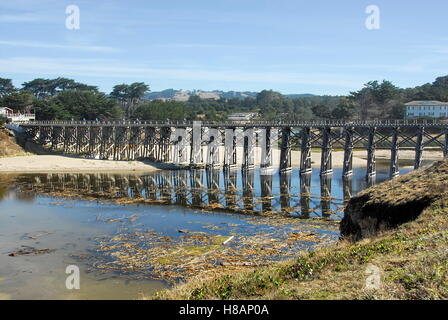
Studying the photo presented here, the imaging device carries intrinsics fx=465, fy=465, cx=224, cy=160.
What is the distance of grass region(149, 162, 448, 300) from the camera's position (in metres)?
11.3

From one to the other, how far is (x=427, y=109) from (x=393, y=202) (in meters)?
85.7

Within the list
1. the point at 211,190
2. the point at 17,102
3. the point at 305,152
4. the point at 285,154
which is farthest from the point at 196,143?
the point at 17,102

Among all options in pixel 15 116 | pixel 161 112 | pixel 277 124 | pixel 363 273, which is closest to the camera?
pixel 363 273

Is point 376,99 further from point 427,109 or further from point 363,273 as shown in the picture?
point 363,273

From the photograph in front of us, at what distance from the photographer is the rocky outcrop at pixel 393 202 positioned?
19125mm

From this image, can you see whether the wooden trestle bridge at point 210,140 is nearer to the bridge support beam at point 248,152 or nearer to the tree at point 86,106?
the bridge support beam at point 248,152

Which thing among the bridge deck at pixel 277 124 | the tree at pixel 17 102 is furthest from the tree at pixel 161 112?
the bridge deck at pixel 277 124

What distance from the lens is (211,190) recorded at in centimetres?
4350

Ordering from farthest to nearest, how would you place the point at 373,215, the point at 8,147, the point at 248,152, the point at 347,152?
1. the point at 8,147
2. the point at 248,152
3. the point at 347,152
4. the point at 373,215

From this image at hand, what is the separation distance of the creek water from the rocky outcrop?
318cm

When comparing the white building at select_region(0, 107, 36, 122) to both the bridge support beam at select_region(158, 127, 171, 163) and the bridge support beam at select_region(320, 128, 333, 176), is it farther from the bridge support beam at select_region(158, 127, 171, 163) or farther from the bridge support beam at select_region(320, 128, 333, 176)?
the bridge support beam at select_region(320, 128, 333, 176)

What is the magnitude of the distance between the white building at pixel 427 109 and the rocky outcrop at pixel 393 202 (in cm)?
7885

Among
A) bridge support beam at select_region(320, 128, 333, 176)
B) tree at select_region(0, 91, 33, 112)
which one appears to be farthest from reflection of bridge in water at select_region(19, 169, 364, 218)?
tree at select_region(0, 91, 33, 112)
